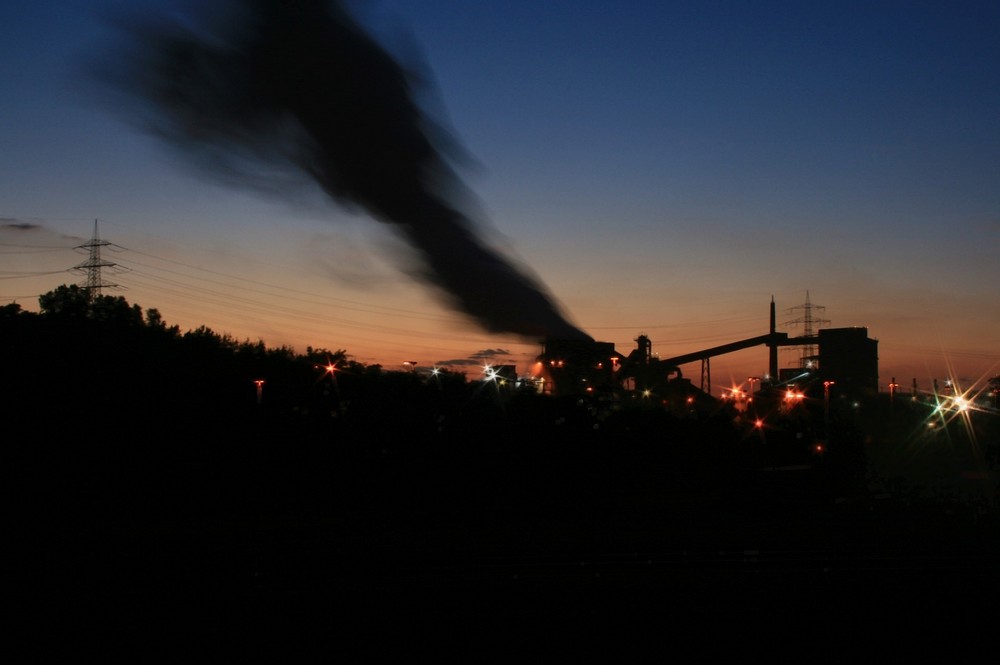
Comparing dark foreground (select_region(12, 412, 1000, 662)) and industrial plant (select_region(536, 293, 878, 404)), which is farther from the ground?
industrial plant (select_region(536, 293, 878, 404))

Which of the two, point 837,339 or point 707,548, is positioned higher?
point 837,339

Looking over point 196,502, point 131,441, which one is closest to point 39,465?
point 131,441

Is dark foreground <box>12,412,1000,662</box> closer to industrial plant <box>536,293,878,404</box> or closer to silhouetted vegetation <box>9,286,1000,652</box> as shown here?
silhouetted vegetation <box>9,286,1000,652</box>

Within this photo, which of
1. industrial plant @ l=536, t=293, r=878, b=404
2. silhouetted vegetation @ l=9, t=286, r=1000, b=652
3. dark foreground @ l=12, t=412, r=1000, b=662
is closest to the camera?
dark foreground @ l=12, t=412, r=1000, b=662

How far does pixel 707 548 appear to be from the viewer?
70.1 feet

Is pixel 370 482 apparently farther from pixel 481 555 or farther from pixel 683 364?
pixel 683 364

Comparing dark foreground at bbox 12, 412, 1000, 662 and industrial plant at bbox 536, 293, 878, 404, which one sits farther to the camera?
industrial plant at bbox 536, 293, 878, 404

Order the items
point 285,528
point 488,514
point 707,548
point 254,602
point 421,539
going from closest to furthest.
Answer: point 254,602, point 707,548, point 421,539, point 285,528, point 488,514

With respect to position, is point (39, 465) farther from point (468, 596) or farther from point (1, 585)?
point (468, 596)

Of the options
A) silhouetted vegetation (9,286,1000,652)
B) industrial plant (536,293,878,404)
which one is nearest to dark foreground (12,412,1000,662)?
silhouetted vegetation (9,286,1000,652)

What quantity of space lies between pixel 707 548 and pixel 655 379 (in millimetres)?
63182

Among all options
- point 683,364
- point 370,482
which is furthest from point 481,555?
point 683,364

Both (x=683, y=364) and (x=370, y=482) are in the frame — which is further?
(x=683, y=364)

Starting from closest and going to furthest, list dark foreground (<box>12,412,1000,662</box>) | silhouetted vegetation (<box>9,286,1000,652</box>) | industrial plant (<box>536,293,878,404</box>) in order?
dark foreground (<box>12,412,1000,662</box>) < silhouetted vegetation (<box>9,286,1000,652</box>) < industrial plant (<box>536,293,878,404</box>)
